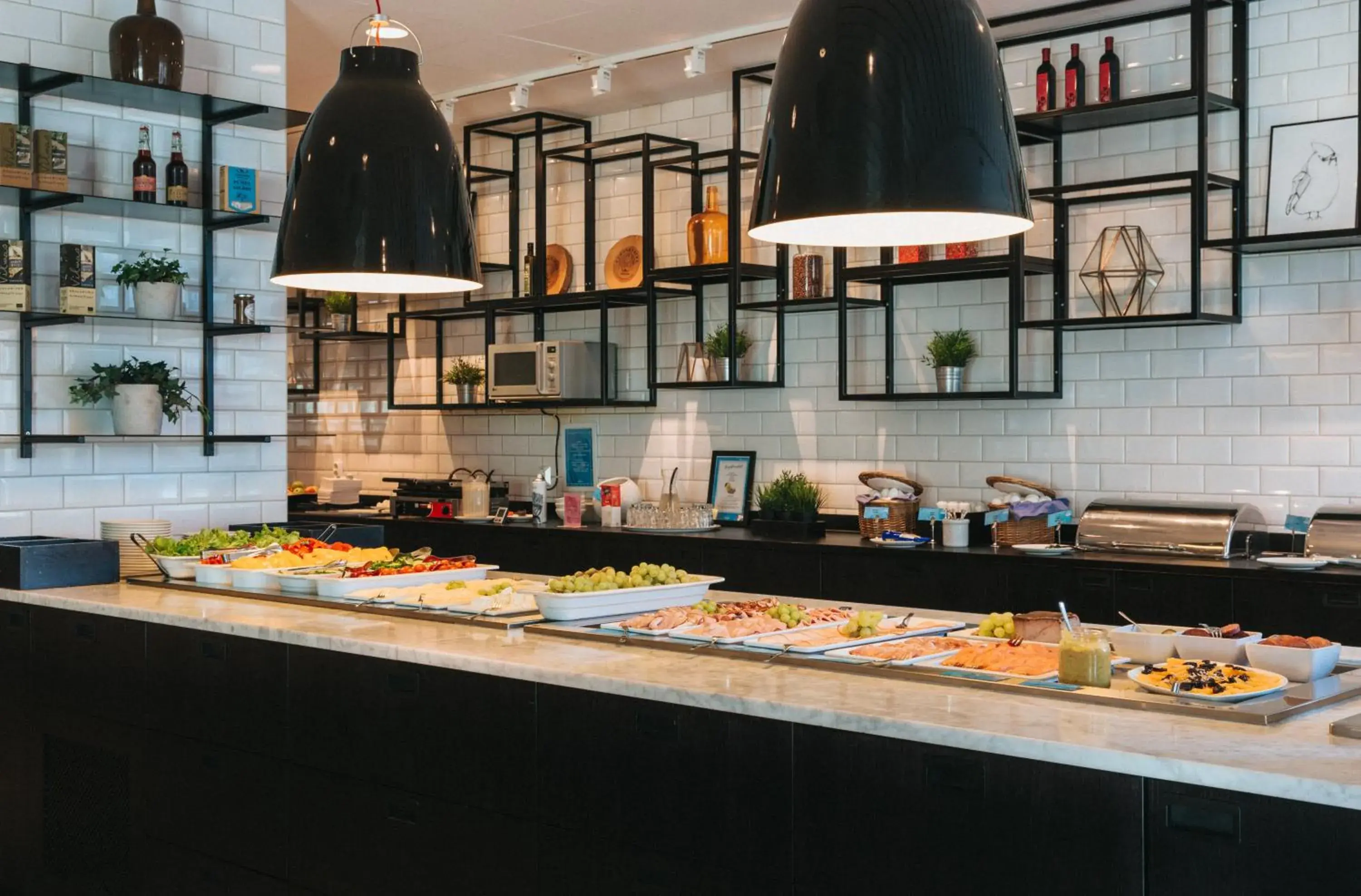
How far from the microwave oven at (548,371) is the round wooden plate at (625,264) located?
1.25 feet

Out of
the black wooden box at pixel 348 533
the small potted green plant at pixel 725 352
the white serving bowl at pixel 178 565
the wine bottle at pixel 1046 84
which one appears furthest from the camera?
the small potted green plant at pixel 725 352

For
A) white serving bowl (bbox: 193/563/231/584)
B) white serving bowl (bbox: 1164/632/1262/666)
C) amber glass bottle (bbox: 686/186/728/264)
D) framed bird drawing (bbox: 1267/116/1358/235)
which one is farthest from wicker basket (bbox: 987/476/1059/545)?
white serving bowl (bbox: 193/563/231/584)

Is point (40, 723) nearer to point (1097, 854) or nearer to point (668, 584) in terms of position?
A: point (668, 584)

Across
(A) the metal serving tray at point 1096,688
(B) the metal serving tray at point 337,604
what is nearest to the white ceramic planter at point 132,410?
(B) the metal serving tray at point 337,604

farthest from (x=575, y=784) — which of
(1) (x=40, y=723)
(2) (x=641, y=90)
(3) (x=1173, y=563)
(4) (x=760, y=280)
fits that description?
(2) (x=641, y=90)

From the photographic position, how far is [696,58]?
6602 mm

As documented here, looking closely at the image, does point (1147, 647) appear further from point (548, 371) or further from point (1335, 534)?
point (548, 371)

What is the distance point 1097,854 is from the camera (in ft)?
7.31

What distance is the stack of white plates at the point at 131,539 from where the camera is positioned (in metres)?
4.97

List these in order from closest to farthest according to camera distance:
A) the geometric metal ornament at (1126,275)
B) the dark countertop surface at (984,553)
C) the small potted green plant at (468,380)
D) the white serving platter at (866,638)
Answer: the white serving platter at (866,638)
the dark countertop surface at (984,553)
the geometric metal ornament at (1126,275)
the small potted green plant at (468,380)

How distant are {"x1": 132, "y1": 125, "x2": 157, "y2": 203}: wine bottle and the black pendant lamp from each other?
3.53 m

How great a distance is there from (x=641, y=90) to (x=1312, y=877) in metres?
6.06

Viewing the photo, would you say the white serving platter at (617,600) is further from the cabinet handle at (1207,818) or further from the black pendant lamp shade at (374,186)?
the cabinet handle at (1207,818)

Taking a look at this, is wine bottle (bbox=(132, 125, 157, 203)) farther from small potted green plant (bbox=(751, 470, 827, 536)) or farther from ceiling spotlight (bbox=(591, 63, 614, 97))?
small potted green plant (bbox=(751, 470, 827, 536))
